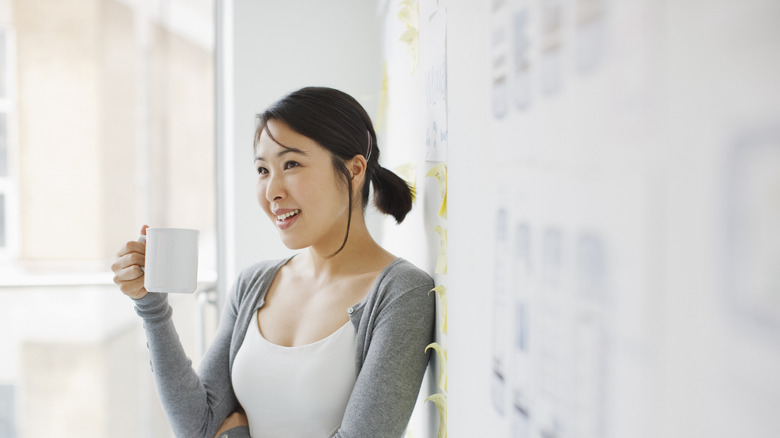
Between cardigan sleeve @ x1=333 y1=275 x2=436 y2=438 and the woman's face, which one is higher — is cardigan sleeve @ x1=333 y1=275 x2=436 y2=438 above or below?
below

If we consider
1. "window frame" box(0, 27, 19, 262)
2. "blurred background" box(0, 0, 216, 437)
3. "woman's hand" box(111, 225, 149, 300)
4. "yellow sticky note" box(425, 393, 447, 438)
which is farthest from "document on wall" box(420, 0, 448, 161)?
"window frame" box(0, 27, 19, 262)

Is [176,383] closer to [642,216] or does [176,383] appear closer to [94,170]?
[642,216]

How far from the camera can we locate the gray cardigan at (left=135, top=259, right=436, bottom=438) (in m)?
0.81

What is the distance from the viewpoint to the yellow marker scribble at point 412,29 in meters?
0.97

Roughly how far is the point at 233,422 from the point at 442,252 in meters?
0.56

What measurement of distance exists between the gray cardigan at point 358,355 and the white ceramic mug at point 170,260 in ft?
0.41

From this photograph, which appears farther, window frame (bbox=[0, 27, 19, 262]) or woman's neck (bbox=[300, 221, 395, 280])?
window frame (bbox=[0, 27, 19, 262])

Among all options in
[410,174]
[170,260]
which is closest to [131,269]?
[170,260]

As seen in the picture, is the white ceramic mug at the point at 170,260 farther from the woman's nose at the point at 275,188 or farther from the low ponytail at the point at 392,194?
the low ponytail at the point at 392,194

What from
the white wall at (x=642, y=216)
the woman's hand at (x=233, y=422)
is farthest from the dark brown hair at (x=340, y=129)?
the white wall at (x=642, y=216)

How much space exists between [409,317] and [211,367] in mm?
451

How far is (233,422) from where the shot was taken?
1.06 m

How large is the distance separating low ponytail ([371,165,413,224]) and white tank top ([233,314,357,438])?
0.22 metres

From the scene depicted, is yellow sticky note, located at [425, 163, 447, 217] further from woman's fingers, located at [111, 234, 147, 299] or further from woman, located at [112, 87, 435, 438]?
woman's fingers, located at [111, 234, 147, 299]
